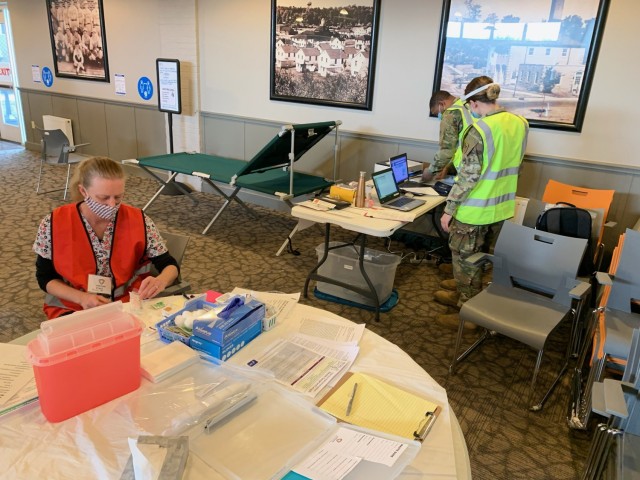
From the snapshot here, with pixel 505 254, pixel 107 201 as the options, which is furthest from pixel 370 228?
pixel 107 201

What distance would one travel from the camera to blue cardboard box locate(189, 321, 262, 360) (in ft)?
4.81

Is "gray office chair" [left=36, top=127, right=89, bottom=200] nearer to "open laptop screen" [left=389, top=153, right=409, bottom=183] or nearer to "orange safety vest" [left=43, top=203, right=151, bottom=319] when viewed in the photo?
"open laptop screen" [left=389, top=153, right=409, bottom=183]

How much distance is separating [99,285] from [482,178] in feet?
7.28

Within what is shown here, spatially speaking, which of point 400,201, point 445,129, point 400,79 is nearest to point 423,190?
point 400,201

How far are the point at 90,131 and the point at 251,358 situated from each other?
699cm

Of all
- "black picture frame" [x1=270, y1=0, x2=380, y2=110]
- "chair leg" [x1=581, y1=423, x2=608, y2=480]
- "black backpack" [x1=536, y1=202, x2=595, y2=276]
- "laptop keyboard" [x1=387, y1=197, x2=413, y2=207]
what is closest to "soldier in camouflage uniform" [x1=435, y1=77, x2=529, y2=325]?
"black backpack" [x1=536, y1=202, x2=595, y2=276]

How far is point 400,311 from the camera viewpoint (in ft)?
11.3

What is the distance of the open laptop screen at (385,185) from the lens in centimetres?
334

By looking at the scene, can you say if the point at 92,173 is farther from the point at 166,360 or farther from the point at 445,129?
the point at 445,129

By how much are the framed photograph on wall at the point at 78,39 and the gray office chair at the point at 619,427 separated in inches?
282

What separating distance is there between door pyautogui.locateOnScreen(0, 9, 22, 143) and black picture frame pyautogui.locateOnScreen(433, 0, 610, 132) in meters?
7.81

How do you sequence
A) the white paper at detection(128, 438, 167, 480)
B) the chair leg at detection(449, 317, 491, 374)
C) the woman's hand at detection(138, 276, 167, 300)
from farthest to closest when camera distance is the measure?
the chair leg at detection(449, 317, 491, 374)
the woman's hand at detection(138, 276, 167, 300)
the white paper at detection(128, 438, 167, 480)

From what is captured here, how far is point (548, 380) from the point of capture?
2.73 metres

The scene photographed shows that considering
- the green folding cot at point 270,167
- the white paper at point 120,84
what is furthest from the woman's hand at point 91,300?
the white paper at point 120,84
